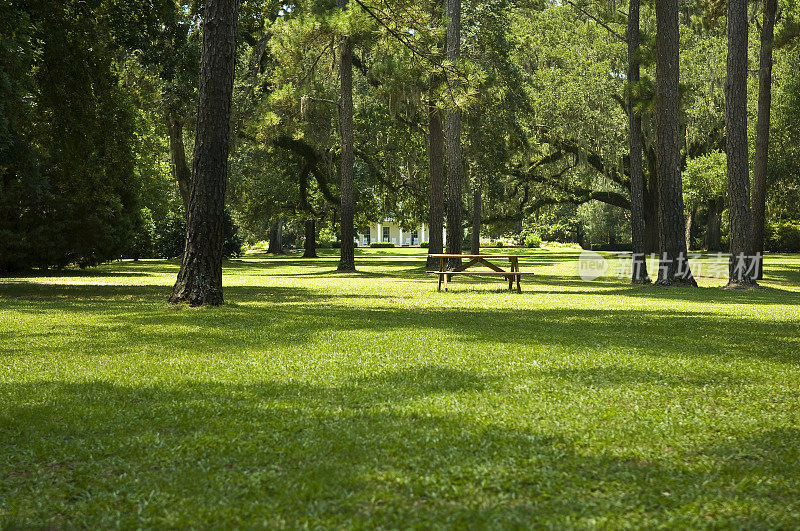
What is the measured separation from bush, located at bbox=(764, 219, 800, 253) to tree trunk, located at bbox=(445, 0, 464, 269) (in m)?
31.2

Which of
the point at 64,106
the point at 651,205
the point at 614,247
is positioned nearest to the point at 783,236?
the point at 651,205

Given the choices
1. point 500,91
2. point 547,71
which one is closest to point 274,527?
point 500,91

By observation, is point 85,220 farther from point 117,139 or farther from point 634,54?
point 634,54

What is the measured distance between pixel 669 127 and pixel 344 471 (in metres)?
16.1

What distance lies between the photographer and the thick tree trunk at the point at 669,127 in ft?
56.7

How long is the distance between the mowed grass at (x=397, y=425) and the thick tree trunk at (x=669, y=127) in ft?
28.5

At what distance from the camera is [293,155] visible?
3425 cm

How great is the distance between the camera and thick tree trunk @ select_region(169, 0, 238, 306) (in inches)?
460

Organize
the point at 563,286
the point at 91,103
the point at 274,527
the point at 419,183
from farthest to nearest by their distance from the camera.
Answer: the point at 419,183 < the point at 563,286 < the point at 91,103 < the point at 274,527

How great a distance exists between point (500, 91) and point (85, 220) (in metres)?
14.0

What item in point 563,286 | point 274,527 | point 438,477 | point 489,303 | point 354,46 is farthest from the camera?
point 354,46

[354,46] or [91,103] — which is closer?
[91,103]
